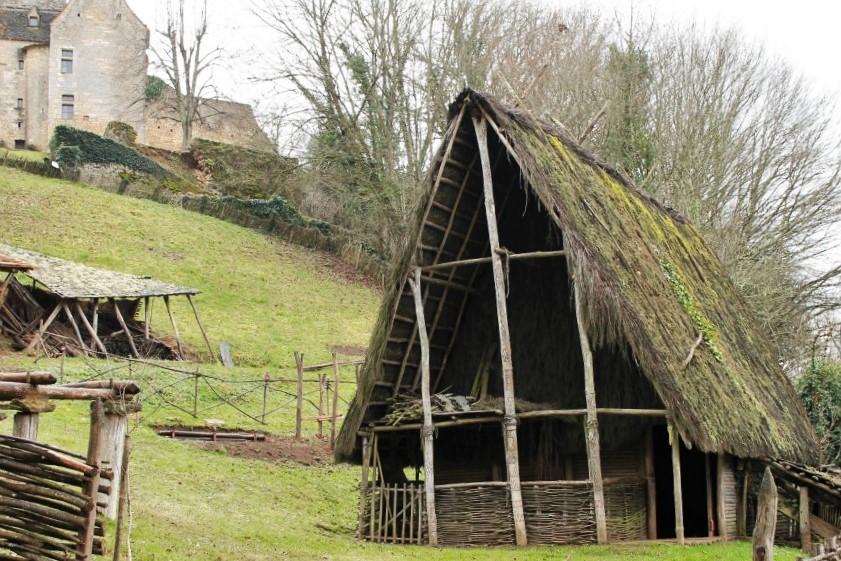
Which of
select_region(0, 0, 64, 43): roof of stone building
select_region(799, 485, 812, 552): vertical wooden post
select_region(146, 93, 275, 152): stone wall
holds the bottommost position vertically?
select_region(799, 485, 812, 552): vertical wooden post

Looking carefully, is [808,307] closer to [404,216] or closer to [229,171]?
[404,216]

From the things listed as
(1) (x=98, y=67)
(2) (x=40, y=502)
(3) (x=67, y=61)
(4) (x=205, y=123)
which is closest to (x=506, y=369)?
(2) (x=40, y=502)

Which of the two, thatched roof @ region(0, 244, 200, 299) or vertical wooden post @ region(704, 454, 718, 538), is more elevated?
thatched roof @ region(0, 244, 200, 299)

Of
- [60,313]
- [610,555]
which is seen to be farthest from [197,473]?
[60,313]

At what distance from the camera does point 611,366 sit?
67.5ft

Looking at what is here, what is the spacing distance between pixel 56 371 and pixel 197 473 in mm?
7987

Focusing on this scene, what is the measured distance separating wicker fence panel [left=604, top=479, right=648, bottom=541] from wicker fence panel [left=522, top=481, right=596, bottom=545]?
0.63 m

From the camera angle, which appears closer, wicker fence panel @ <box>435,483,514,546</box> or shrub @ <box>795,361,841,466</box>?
wicker fence panel @ <box>435,483,514,546</box>

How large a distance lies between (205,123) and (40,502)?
2591 inches

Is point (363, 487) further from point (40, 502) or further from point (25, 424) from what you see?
point (40, 502)

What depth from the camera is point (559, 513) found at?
19094 mm

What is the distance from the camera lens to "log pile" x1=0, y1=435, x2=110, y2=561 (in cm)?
1053

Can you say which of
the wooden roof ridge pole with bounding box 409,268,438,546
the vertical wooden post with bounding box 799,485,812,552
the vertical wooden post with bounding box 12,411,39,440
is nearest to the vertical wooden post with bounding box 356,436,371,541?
A: the wooden roof ridge pole with bounding box 409,268,438,546

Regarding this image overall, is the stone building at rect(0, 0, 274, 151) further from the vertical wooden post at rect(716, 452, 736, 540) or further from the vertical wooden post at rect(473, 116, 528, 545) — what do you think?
the vertical wooden post at rect(716, 452, 736, 540)
